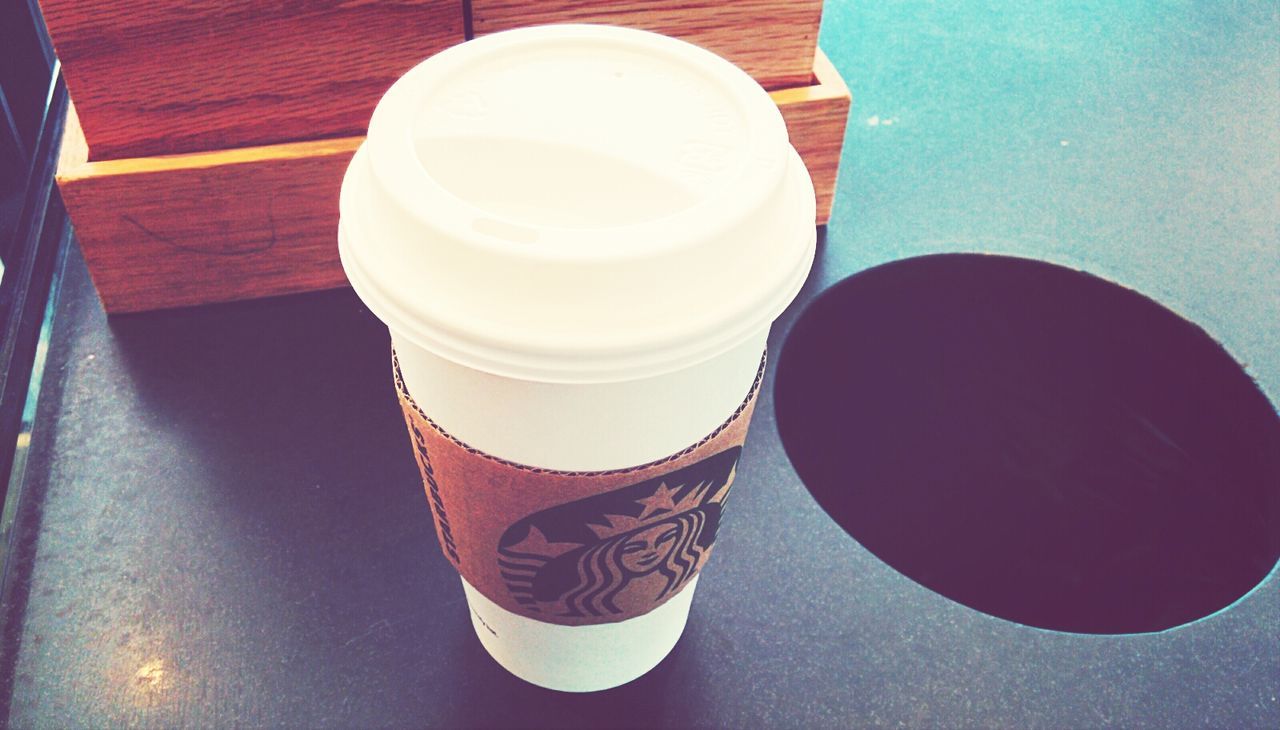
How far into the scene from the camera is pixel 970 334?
89cm

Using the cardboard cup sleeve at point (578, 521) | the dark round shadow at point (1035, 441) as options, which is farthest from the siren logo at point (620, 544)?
the dark round shadow at point (1035, 441)

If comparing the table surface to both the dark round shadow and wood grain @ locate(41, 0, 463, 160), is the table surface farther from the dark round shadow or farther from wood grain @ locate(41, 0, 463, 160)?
wood grain @ locate(41, 0, 463, 160)

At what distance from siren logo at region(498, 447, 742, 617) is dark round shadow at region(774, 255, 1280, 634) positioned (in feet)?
0.89

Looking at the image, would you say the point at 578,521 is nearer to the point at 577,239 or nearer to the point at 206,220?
the point at 577,239

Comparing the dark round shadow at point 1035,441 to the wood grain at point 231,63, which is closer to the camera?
→ the wood grain at point 231,63

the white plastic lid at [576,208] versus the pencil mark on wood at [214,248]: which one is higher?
the white plastic lid at [576,208]

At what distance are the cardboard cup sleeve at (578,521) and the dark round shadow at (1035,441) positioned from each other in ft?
0.91

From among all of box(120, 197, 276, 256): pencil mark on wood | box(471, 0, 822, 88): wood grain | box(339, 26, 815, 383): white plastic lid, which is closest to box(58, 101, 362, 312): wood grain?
box(120, 197, 276, 256): pencil mark on wood

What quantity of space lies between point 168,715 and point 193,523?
0.41 ft

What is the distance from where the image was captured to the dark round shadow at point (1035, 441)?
2.55ft

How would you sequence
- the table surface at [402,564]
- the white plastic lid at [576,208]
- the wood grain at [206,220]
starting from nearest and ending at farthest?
the white plastic lid at [576,208] → the table surface at [402,564] → the wood grain at [206,220]

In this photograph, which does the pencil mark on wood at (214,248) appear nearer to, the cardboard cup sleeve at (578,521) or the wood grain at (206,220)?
the wood grain at (206,220)

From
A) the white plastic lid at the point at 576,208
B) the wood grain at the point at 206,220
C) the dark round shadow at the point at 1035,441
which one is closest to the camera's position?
the white plastic lid at the point at 576,208

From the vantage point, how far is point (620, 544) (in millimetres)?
469
